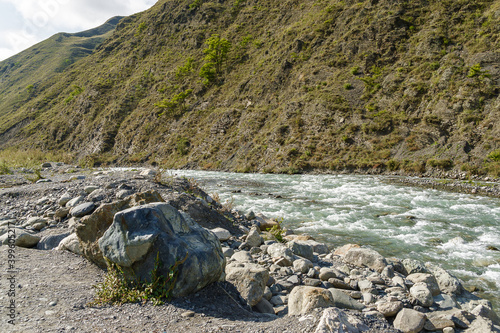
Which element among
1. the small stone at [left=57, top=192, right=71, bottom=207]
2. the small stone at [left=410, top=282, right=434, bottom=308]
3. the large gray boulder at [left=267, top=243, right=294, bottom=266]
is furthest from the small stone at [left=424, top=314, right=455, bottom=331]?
the small stone at [left=57, top=192, right=71, bottom=207]

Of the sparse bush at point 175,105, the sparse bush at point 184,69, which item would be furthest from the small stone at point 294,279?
the sparse bush at point 184,69

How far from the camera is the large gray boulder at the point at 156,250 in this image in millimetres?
3582

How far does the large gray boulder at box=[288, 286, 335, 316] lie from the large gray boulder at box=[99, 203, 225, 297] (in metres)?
1.17

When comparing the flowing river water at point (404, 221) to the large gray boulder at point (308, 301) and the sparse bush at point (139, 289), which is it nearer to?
the large gray boulder at point (308, 301)

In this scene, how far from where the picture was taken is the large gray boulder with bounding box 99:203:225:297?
358 centimetres

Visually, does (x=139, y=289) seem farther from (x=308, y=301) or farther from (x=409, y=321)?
(x=409, y=321)

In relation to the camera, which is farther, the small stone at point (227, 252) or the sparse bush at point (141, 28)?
the sparse bush at point (141, 28)

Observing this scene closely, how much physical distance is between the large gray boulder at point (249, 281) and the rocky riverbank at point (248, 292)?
0.01 meters

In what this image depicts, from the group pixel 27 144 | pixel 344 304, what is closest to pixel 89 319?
pixel 344 304

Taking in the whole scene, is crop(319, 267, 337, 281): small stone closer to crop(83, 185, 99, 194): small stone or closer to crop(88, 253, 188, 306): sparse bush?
crop(88, 253, 188, 306): sparse bush

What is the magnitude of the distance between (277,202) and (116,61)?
320 ft

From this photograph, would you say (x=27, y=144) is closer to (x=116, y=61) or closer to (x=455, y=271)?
(x=116, y=61)

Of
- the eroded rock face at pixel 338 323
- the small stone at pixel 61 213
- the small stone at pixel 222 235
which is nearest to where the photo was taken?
the eroded rock face at pixel 338 323

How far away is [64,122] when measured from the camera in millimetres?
76562
